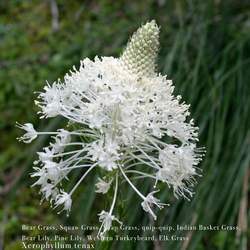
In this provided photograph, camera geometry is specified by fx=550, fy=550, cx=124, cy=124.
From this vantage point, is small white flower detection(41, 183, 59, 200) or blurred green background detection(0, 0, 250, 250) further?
blurred green background detection(0, 0, 250, 250)

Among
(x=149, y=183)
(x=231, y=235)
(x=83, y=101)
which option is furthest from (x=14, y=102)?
(x=83, y=101)

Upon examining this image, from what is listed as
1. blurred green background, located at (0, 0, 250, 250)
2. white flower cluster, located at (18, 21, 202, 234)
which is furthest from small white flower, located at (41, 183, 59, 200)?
blurred green background, located at (0, 0, 250, 250)

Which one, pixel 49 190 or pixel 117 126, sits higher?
pixel 117 126

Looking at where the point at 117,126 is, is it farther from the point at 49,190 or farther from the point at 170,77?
the point at 170,77

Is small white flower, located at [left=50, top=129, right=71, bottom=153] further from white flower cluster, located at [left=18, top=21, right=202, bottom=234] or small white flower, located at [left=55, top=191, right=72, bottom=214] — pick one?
small white flower, located at [left=55, top=191, right=72, bottom=214]

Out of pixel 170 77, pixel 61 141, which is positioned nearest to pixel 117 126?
pixel 61 141

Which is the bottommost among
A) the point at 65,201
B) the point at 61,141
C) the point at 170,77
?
the point at 65,201

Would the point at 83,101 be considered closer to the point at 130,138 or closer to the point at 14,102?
the point at 130,138
